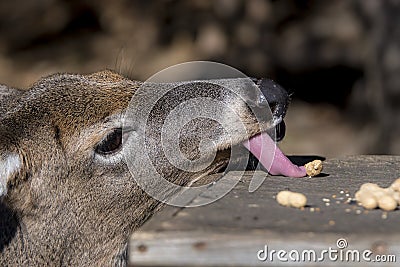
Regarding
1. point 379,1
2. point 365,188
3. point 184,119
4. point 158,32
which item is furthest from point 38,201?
point 158,32

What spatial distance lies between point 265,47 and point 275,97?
5380mm

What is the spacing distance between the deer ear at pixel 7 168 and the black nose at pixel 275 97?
93 cm

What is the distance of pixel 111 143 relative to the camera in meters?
3.63

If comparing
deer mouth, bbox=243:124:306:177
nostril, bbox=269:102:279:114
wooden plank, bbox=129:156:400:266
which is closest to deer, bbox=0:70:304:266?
nostril, bbox=269:102:279:114

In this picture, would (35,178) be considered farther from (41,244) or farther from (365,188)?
(365,188)

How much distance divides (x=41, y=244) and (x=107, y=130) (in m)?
0.48

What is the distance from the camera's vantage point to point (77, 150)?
11.8 ft

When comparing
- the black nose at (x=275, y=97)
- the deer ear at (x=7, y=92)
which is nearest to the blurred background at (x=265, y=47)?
the deer ear at (x=7, y=92)

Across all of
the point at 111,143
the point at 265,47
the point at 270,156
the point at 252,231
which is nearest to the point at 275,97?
the point at 270,156

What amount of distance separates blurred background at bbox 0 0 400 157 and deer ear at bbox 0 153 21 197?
15.2 feet

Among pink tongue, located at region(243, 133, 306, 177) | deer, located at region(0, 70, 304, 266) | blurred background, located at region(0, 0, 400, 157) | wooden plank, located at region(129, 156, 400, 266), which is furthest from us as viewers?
blurred background, located at region(0, 0, 400, 157)

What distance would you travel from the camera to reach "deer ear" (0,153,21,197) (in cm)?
351

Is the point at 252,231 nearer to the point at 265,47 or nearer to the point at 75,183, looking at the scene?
the point at 75,183

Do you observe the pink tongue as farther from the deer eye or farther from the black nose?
the deer eye
